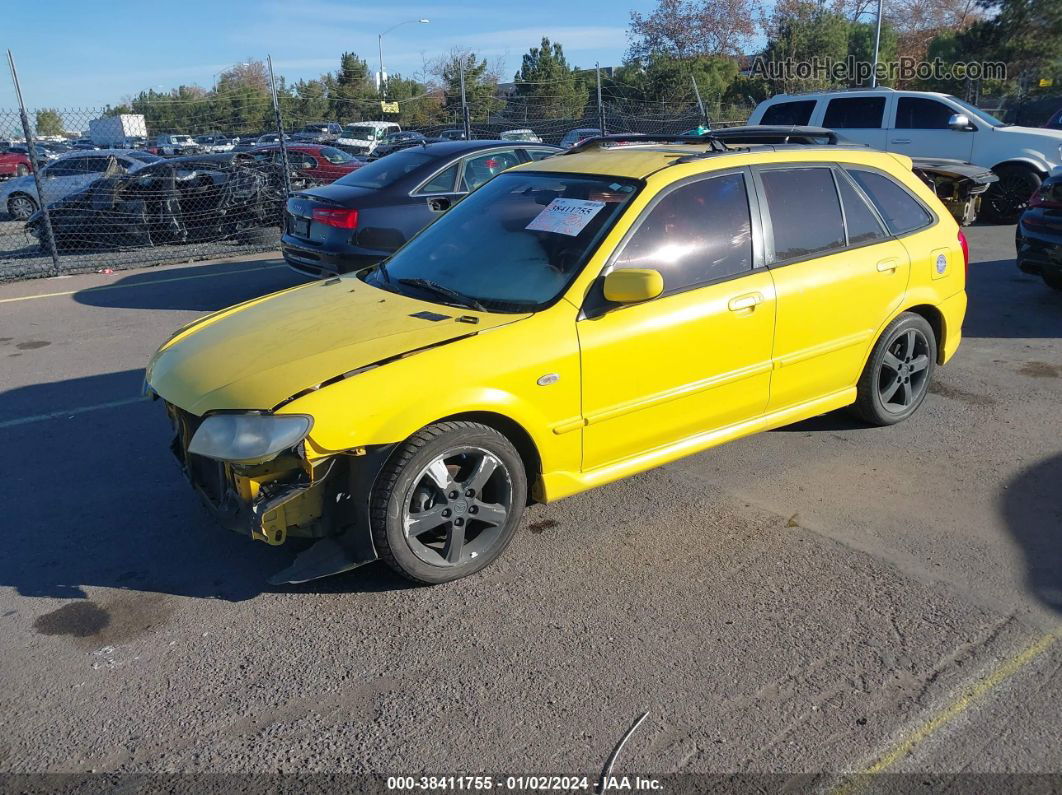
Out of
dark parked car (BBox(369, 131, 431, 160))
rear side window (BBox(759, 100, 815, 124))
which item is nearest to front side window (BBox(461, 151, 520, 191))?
dark parked car (BBox(369, 131, 431, 160))

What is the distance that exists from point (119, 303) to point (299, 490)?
701 centimetres

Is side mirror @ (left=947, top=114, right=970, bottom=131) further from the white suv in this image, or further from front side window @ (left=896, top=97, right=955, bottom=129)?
front side window @ (left=896, top=97, right=955, bottom=129)

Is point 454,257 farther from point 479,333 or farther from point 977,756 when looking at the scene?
point 977,756

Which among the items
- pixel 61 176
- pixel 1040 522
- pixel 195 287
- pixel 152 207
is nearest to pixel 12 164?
pixel 61 176

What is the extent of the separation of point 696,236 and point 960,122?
425 inches

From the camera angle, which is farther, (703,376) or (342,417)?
(703,376)

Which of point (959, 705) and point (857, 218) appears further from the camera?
point (857, 218)

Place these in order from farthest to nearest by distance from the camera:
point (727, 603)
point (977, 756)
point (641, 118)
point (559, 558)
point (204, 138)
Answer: point (204, 138), point (641, 118), point (559, 558), point (727, 603), point (977, 756)

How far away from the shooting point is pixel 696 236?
408 centimetres

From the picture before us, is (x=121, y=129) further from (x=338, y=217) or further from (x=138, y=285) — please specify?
(x=338, y=217)

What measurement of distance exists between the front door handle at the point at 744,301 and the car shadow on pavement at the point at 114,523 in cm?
199

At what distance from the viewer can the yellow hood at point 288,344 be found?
3.29m

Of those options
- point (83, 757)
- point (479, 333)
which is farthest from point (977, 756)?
point (83, 757)

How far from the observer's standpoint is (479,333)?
3510 mm
